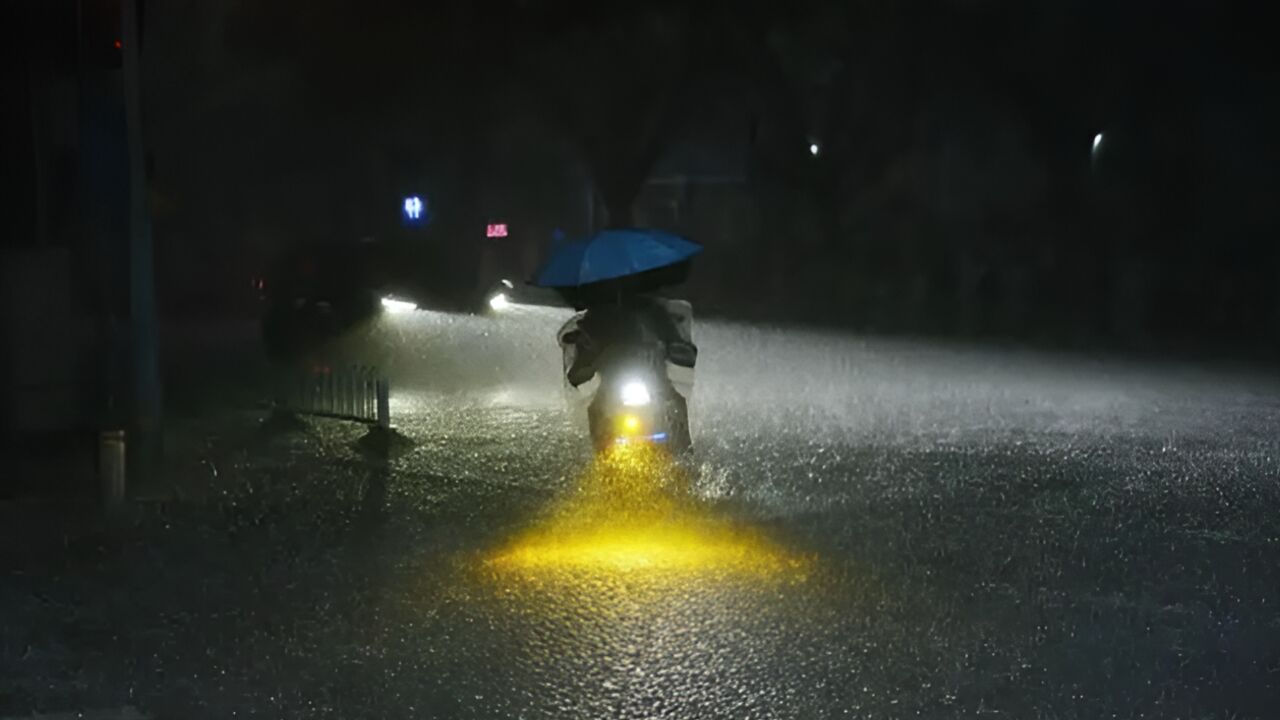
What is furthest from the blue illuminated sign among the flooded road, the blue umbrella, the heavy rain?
the blue umbrella

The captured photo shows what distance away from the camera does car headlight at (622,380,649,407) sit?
42.3ft

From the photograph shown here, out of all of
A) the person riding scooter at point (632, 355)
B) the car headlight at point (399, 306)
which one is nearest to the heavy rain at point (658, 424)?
the person riding scooter at point (632, 355)

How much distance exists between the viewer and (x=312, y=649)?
7.64 metres

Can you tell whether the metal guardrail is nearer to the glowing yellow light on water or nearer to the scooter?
the scooter

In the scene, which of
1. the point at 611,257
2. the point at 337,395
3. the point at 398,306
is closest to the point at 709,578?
the point at 611,257

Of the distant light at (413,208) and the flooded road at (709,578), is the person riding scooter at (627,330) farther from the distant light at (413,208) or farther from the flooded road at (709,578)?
the distant light at (413,208)

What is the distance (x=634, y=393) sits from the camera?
42.4ft

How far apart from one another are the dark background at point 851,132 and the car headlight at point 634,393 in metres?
15.6

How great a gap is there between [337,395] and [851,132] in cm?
2547

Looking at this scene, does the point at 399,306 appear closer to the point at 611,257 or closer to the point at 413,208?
the point at 413,208

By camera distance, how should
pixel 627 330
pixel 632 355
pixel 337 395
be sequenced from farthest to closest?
pixel 337 395 < pixel 627 330 < pixel 632 355

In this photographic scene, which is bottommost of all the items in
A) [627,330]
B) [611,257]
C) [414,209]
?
[627,330]

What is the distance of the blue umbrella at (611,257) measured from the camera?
12.9 meters

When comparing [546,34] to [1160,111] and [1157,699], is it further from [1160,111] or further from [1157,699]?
[1157,699]
